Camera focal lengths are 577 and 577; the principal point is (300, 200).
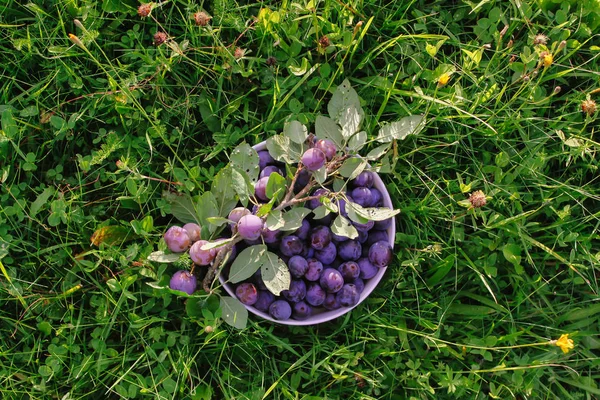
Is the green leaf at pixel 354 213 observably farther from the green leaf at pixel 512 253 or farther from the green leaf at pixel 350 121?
the green leaf at pixel 512 253

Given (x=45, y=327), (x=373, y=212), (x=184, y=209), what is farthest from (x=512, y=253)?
(x=45, y=327)

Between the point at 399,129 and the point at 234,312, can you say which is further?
the point at 399,129

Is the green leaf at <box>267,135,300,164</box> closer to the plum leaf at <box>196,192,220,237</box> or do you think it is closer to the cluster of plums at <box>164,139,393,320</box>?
the cluster of plums at <box>164,139,393,320</box>

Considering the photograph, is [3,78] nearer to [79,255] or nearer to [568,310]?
[79,255]

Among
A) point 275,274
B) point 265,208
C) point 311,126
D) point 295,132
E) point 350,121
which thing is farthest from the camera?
point 311,126

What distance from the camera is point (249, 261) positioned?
193 cm

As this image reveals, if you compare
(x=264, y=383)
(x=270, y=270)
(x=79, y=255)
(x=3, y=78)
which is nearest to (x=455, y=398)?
(x=264, y=383)

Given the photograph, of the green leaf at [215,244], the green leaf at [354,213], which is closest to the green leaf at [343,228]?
the green leaf at [354,213]

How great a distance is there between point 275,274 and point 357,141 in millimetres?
574

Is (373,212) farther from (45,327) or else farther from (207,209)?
(45,327)

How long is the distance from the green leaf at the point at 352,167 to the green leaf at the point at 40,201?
3.67 ft

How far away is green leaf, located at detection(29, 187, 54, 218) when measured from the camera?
218 centimetres

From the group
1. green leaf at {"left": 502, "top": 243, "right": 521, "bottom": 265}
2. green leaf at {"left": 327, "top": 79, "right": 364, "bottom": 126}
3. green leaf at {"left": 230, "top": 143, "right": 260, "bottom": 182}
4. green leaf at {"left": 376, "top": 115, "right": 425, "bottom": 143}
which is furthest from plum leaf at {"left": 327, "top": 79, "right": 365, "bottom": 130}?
green leaf at {"left": 502, "top": 243, "right": 521, "bottom": 265}

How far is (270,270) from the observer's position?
1933 millimetres
